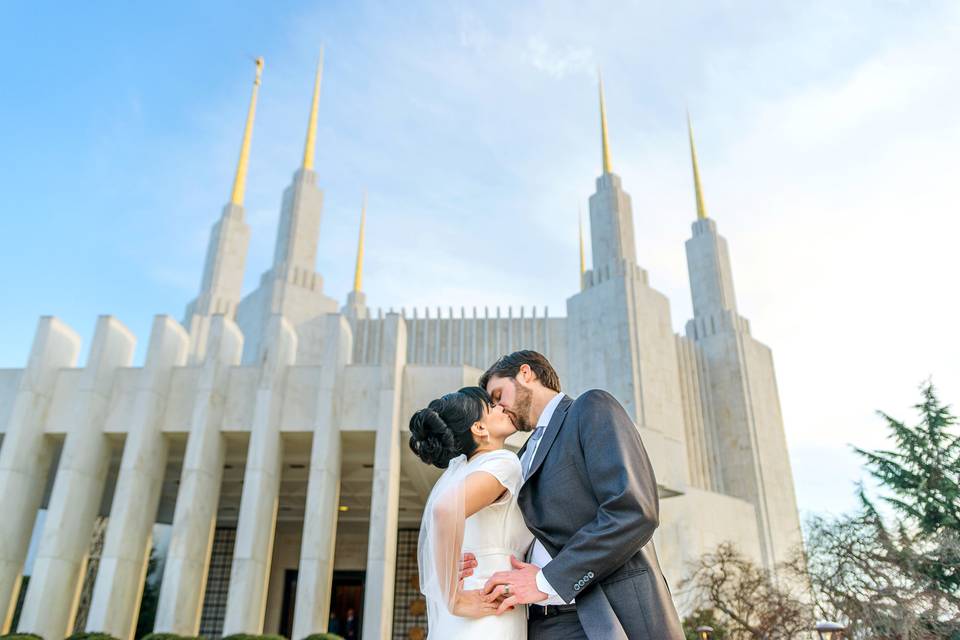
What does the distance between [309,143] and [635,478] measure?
26.2 meters

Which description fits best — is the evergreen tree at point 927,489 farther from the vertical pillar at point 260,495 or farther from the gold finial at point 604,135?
the gold finial at point 604,135

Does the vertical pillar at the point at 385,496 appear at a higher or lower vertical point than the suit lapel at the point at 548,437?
higher

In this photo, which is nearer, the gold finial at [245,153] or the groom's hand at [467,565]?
the groom's hand at [467,565]

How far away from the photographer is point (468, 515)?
2344 mm

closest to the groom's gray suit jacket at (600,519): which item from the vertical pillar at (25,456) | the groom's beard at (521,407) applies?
the groom's beard at (521,407)

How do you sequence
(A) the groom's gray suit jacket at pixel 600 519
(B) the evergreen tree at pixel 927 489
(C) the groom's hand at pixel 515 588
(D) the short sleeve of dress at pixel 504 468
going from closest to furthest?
(A) the groom's gray suit jacket at pixel 600 519
(C) the groom's hand at pixel 515 588
(D) the short sleeve of dress at pixel 504 468
(B) the evergreen tree at pixel 927 489

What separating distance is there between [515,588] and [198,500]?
38.7 feet

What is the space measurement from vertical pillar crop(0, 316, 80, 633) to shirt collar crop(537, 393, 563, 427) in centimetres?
1336

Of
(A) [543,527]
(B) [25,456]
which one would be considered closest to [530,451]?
(A) [543,527]

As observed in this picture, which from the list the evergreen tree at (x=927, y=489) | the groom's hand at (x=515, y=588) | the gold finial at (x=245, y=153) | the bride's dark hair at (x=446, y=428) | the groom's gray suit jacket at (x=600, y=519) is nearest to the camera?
the groom's gray suit jacket at (x=600, y=519)

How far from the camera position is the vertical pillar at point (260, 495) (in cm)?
1177

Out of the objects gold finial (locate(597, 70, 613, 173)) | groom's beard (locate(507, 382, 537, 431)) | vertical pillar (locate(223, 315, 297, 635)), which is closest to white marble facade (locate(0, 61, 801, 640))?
vertical pillar (locate(223, 315, 297, 635))

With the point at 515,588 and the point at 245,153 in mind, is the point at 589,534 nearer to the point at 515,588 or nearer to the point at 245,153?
the point at 515,588

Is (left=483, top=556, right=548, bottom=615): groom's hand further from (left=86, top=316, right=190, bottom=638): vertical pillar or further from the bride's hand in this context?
(left=86, top=316, right=190, bottom=638): vertical pillar
